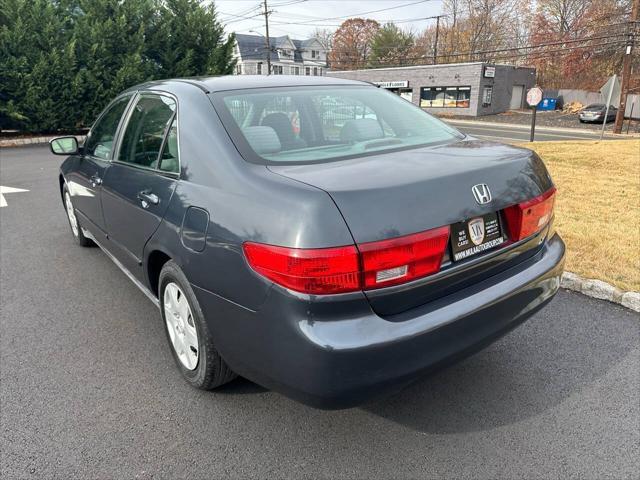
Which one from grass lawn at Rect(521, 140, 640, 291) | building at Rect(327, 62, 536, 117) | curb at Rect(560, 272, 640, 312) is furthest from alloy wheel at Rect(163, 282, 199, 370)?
building at Rect(327, 62, 536, 117)

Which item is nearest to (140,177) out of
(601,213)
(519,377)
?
(519,377)

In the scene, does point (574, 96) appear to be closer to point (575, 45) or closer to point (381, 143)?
point (575, 45)

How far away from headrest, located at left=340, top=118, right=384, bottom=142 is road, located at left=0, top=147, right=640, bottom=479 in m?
1.35

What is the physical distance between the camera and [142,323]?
11.6 ft

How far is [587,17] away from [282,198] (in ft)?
180

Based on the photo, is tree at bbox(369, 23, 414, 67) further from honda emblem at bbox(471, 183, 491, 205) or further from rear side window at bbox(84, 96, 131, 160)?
honda emblem at bbox(471, 183, 491, 205)

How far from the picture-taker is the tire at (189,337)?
240cm

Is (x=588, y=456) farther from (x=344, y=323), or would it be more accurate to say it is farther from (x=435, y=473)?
(x=344, y=323)

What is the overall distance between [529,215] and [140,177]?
7.32 feet

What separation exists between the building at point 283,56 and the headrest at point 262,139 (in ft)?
240

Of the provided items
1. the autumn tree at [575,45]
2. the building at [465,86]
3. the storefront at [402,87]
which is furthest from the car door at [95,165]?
the storefront at [402,87]

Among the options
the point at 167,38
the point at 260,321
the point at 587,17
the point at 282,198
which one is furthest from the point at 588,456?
the point at 587,17

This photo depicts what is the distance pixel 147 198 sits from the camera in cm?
279

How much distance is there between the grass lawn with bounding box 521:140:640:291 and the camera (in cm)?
427
